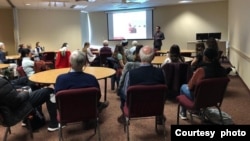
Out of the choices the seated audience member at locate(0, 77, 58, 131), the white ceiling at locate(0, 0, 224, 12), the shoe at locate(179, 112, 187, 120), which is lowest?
the shoe at locate(179, 112, 187, 120)

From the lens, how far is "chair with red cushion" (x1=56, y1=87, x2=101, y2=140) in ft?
8.30

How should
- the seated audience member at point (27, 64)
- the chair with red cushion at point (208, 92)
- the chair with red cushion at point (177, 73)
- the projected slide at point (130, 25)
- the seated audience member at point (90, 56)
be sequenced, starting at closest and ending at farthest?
the chair with red cushion at point (208, 92) → the chair with red cushion at point (177, 73) → the seated audience member at point (27, 64) → the seated audience member at point (90, 56) → the projected slide at point (130, 25)

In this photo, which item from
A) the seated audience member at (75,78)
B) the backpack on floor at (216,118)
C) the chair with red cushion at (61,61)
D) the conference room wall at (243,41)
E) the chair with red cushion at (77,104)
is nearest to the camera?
the chair with red cushion at (77,104)

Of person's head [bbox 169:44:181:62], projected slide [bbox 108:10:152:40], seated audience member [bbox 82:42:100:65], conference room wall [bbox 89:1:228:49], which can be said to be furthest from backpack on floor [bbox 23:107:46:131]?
projected slide [bbox 108:10:152:40]

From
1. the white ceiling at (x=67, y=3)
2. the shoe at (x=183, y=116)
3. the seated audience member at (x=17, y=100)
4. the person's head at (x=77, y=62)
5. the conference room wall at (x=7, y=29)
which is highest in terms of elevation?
the white ceiling at (x=67, y=3)

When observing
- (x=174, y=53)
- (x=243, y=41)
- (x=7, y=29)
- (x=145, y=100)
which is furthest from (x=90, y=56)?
(x=7, y=29)

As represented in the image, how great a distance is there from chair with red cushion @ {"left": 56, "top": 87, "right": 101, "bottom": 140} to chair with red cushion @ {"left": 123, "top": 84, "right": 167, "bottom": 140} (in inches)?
14.6

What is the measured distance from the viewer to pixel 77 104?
2.64m

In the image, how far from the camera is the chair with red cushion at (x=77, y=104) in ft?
8.30

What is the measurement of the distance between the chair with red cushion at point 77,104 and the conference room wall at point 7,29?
9.87m

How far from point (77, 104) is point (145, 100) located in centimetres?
72

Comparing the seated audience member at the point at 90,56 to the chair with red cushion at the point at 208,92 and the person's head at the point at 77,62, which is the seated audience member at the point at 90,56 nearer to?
the person's head at the point at 77,62

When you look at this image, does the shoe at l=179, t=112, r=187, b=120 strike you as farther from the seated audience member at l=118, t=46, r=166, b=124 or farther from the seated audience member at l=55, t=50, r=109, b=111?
the seated audience member at l=55, t=50, r=109, b=111

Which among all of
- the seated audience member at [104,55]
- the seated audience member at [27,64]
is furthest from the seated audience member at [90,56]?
the seated audience member at [27,64]
